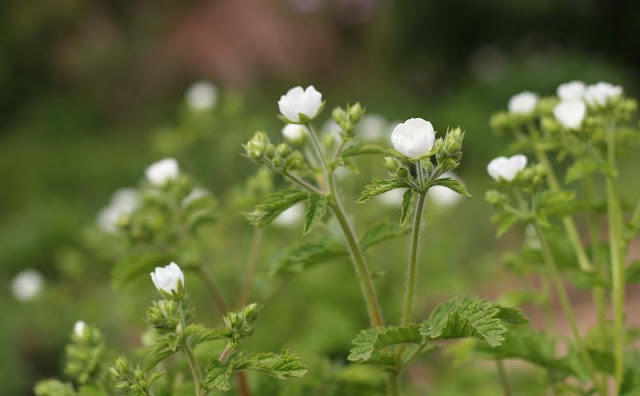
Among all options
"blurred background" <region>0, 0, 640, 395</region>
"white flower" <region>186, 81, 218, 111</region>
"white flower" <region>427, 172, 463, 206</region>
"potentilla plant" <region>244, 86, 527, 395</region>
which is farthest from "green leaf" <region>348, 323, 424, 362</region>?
"white flower" <region>186, 81, 218, 111</region>

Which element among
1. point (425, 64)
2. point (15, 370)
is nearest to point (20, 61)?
point (425, 64)

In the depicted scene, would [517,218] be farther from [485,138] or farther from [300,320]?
[485,138]

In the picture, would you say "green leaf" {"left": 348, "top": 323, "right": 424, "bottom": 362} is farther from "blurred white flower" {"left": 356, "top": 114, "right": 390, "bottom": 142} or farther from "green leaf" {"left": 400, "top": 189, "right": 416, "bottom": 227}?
"blurred white flower" {"left": 356, "top": 114, "right": 390, "bottom": 142}

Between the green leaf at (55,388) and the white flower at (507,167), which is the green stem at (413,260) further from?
the green leaf at (55,388)

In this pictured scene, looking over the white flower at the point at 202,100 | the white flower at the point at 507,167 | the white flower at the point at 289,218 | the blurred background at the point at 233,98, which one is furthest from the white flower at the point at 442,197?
the white flower at the point at 507,167

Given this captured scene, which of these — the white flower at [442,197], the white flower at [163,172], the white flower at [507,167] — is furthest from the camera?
the white flower at [442,197]
